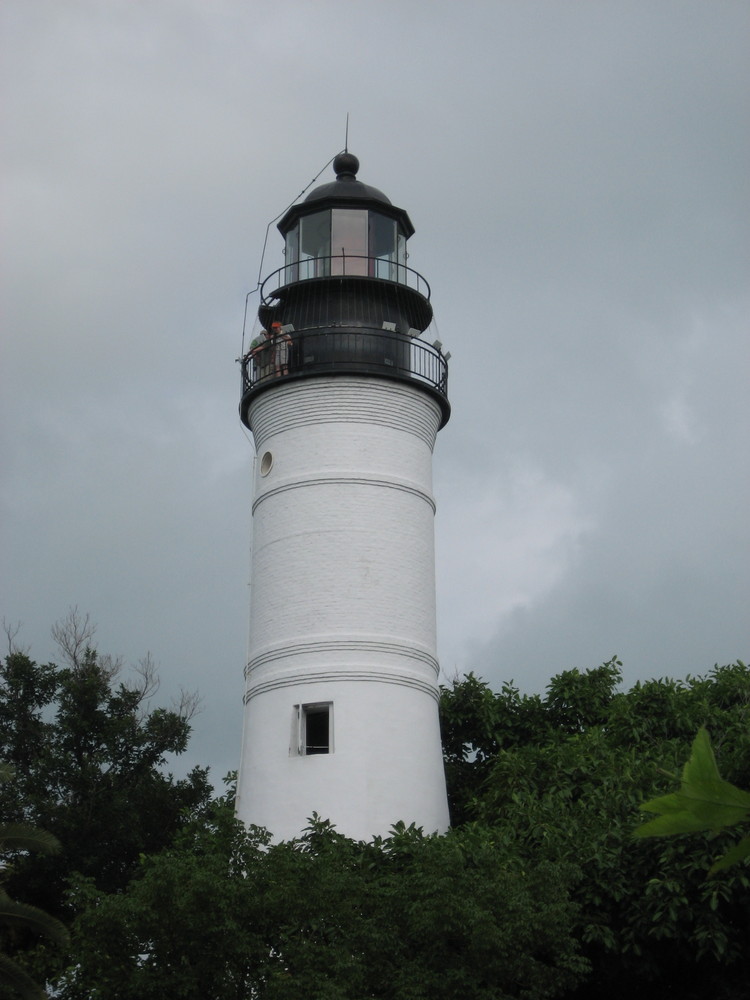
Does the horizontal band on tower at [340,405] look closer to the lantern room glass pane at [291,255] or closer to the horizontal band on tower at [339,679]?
the lantern room glass pane at [291,255]

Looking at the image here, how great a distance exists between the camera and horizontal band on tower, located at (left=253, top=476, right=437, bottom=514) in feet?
81.4

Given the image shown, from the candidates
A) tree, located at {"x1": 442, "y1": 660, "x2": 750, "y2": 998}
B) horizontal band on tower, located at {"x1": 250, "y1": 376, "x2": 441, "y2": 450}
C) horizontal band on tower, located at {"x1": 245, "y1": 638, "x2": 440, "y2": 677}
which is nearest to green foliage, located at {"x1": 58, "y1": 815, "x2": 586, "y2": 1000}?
tree, located at {"x1": 442, "y1": 660, "x2": 750, "y2": 998}

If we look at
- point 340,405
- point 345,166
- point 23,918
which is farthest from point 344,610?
point 345,166

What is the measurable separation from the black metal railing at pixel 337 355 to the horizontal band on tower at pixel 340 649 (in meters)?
4.96

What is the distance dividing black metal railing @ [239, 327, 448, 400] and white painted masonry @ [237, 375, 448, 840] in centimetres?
25

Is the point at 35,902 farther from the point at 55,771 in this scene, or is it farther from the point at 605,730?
the point at 605,730

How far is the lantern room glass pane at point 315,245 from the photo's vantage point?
2617cm

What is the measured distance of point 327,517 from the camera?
24531 millimetres

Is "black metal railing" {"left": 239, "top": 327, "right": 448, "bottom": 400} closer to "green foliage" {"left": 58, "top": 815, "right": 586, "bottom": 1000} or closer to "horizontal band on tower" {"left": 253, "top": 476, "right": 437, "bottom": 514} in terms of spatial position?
"horizontal band on tower" {"left": 253, "top": 476, "right": 437, "bottom": 514}

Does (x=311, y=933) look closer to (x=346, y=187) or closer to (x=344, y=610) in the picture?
(x=344, y=610)

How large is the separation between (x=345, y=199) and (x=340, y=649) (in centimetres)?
857

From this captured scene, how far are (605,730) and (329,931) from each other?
29.4 ft

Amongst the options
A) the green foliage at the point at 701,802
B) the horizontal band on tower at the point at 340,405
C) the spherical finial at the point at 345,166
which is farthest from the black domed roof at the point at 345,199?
the green foliage at the point at 701,802

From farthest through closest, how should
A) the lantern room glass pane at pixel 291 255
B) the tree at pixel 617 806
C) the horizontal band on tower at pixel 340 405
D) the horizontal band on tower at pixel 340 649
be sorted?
1. the lantern room glass pane at pixel 291 255
2. the horizontal band on tower at pixel 340 405
3. the horizontal band on tower at pixel 340 649
4. the tree at pixel 617 806
